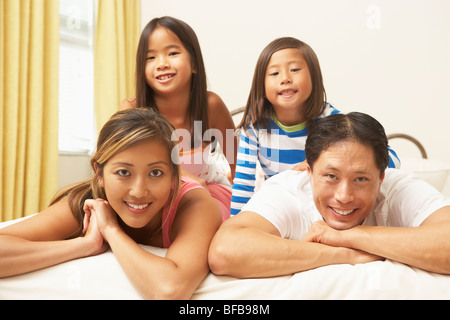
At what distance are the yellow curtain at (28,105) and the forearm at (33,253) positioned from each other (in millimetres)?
2031

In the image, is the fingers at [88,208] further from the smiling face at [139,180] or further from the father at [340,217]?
the father at [340,217]

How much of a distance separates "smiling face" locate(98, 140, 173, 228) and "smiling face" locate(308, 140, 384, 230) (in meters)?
0.49

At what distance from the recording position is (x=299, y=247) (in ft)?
3.90

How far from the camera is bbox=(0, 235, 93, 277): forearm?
3.81 ft

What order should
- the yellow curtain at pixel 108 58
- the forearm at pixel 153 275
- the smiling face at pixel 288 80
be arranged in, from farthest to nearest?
the yellow curtain at pixel 108 58 < the smiling face at pixel 288 80 < the forearm at pixel 153 275

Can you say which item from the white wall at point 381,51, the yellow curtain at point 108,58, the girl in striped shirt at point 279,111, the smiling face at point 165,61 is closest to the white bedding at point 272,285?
the girl in striped shirt at point 279,111

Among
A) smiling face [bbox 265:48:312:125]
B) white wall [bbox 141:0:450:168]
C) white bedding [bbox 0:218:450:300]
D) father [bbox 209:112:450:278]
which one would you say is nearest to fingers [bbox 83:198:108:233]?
white bedding [bbox 0:218:450:300]

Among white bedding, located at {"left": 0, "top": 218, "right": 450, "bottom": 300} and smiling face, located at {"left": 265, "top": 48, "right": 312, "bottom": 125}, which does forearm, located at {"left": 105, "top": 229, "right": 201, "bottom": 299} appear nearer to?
white bedding, located at {"left": 0, "top": 218, "right": 450, "bottom": 300}

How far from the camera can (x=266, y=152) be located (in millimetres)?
2061

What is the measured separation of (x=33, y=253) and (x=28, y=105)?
231cm

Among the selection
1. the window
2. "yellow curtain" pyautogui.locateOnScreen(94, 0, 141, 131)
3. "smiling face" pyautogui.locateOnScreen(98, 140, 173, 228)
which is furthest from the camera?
"yellow curtain" pyautogui.locateOnScreen(94, 0, 141, 131)

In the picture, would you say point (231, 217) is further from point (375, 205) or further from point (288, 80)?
point (288, 80)

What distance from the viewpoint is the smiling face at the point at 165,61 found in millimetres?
2068
